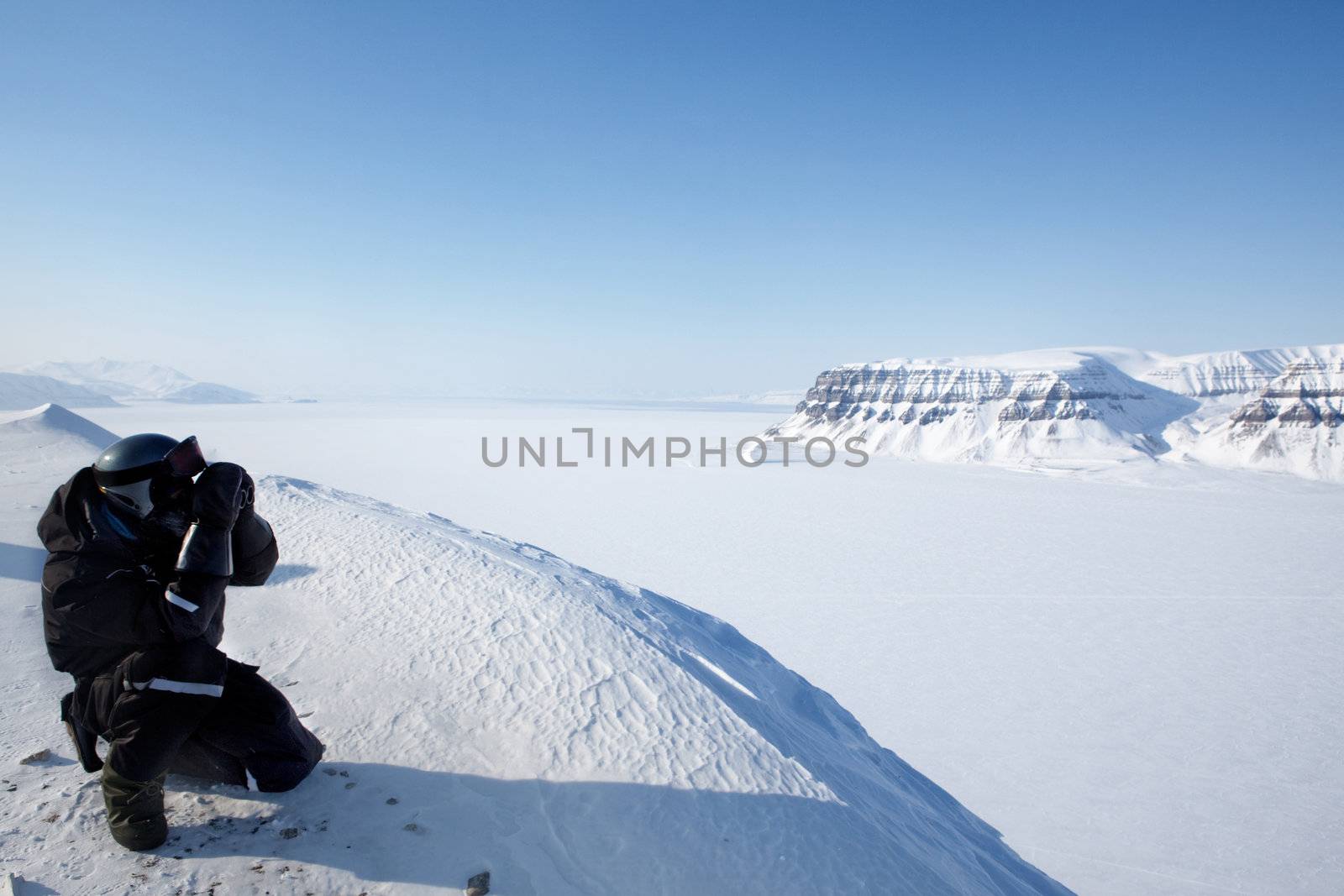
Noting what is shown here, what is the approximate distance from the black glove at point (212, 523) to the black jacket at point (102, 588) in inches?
1.8

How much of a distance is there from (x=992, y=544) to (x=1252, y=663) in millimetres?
11211

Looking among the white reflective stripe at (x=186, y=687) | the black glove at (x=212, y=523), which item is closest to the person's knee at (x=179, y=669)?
the white reflective stripe at (x=186, y=687)

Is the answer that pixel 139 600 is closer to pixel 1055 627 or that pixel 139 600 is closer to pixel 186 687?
pixel 186 687

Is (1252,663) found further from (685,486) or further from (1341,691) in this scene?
(685,486)

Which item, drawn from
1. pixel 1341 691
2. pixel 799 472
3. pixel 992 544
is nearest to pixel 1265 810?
pixel 1341 691

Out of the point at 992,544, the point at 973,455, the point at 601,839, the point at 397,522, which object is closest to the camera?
the point at 601,839

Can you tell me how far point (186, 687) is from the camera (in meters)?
1.99

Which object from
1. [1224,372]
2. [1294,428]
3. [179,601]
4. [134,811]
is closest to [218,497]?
[179,601]

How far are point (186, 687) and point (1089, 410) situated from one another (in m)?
75.2

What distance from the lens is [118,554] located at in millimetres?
1908

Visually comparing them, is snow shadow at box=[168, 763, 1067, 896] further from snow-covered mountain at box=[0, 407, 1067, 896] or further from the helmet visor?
the helmet visor

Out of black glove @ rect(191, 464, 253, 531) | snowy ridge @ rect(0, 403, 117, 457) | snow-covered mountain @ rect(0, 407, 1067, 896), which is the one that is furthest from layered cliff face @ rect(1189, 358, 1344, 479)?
snowy ridge @ rect(0, 403, 117, 457)

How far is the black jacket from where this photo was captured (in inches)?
73.0

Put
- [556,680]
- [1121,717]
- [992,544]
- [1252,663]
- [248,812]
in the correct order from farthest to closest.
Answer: [992,544] → [1252,663] → [1121,717] → [556,680] → [248,812]
